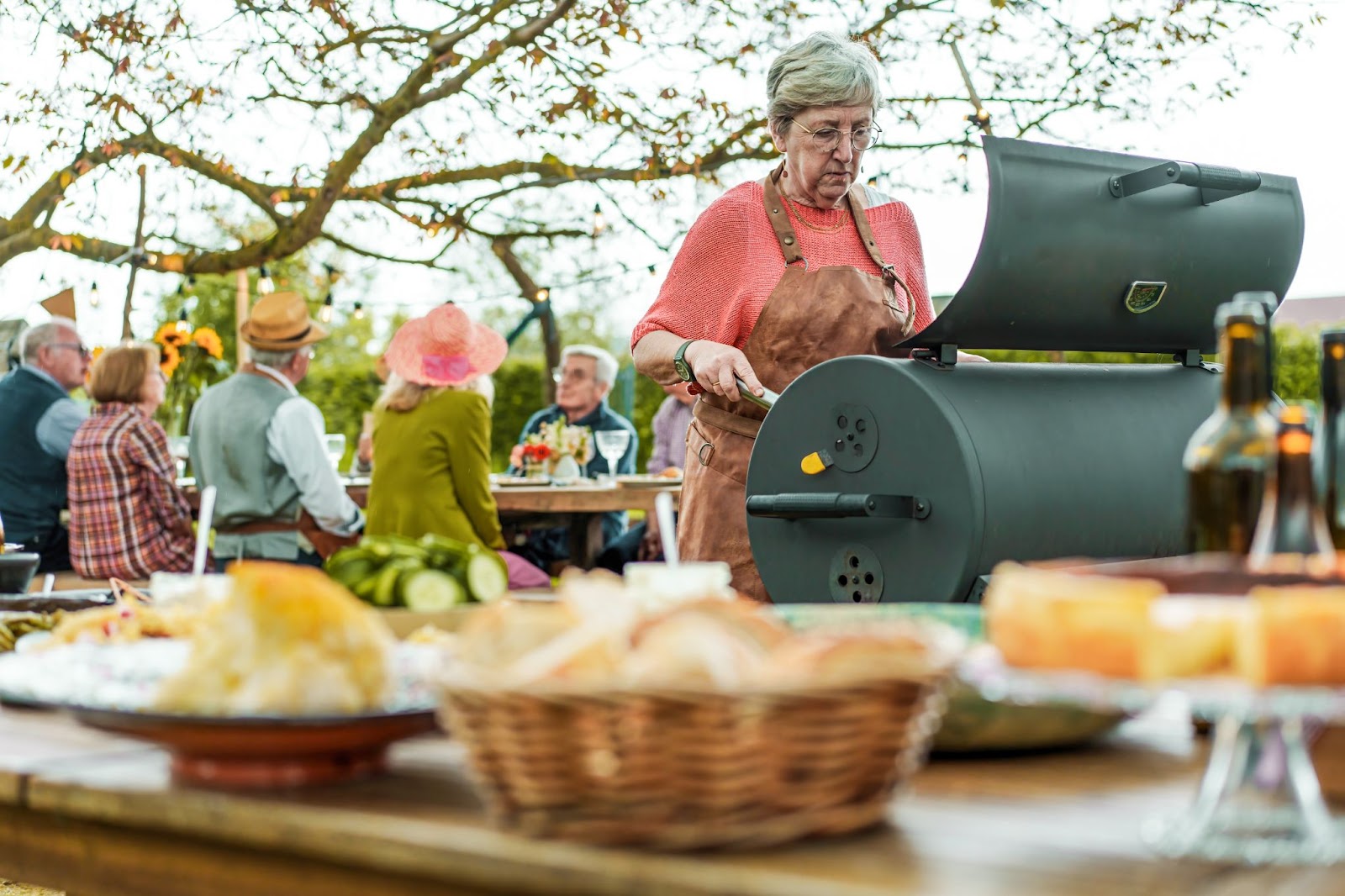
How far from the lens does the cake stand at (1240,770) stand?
2.39 feet

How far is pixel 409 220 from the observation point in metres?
6.93

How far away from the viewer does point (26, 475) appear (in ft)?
18.6

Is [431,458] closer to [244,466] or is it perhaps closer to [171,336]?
[244,466]

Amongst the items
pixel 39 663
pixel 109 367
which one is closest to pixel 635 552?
pixel 109 367

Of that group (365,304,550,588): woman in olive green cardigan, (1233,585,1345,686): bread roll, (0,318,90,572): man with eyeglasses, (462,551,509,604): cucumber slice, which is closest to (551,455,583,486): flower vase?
(365,304,550,588): woman in olive green cardigan

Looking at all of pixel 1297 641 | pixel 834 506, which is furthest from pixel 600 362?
pixel 1297 641

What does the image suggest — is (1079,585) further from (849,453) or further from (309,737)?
(849,453)

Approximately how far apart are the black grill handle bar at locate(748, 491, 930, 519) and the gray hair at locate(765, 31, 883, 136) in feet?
2.61

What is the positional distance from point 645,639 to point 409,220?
A: 20.7 ft

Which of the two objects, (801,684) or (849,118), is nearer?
(801,684)

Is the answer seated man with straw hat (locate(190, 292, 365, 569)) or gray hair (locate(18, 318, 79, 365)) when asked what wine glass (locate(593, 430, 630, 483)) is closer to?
seated man with straw hat (locate(190, 292, 365, 569))

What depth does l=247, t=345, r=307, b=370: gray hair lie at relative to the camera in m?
5.41

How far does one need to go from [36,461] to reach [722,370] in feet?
13.7

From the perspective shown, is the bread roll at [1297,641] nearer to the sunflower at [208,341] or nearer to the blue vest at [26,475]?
the blue vest at [26,475]
